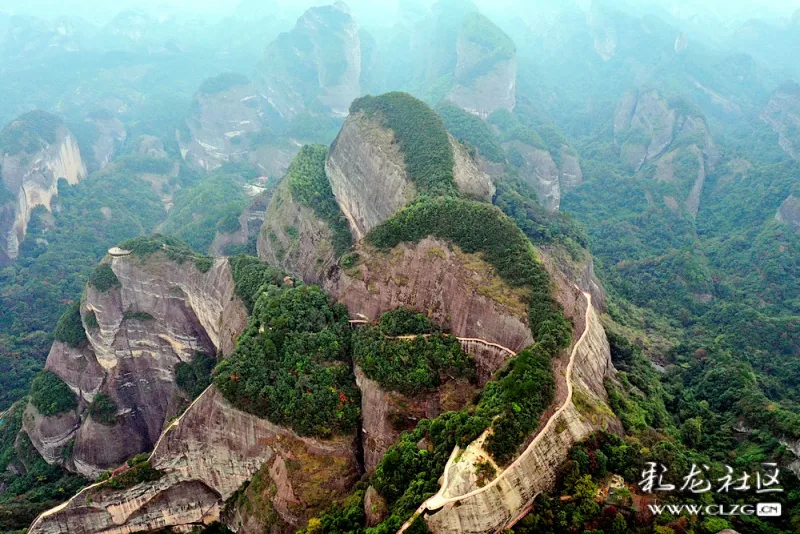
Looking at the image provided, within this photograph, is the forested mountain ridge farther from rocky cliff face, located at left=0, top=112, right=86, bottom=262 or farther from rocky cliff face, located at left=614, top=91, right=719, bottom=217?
rocky cliff face, located at left=0, top=112, right=86, bottom=262

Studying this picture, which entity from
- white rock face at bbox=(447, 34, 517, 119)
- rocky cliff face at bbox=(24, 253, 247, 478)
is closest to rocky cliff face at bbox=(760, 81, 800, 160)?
white rock face at bbox=(447, 34, 517, 119)

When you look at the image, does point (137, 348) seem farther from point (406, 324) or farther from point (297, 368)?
point (406, 324)

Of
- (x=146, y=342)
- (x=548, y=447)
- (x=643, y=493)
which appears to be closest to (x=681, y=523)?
(x=643, y=493)

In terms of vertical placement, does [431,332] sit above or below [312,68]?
above

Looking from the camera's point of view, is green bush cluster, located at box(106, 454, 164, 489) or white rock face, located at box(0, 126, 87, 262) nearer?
green bush cluster, located at box(106, 454, 164, 489)

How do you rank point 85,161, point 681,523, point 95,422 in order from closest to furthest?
1. point 681,523
2. point 95,422
3. point 85,161

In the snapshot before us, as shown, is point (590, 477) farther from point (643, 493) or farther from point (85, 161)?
point (85, 161)

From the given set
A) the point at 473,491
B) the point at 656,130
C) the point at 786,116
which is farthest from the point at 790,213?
the point at 473,491
